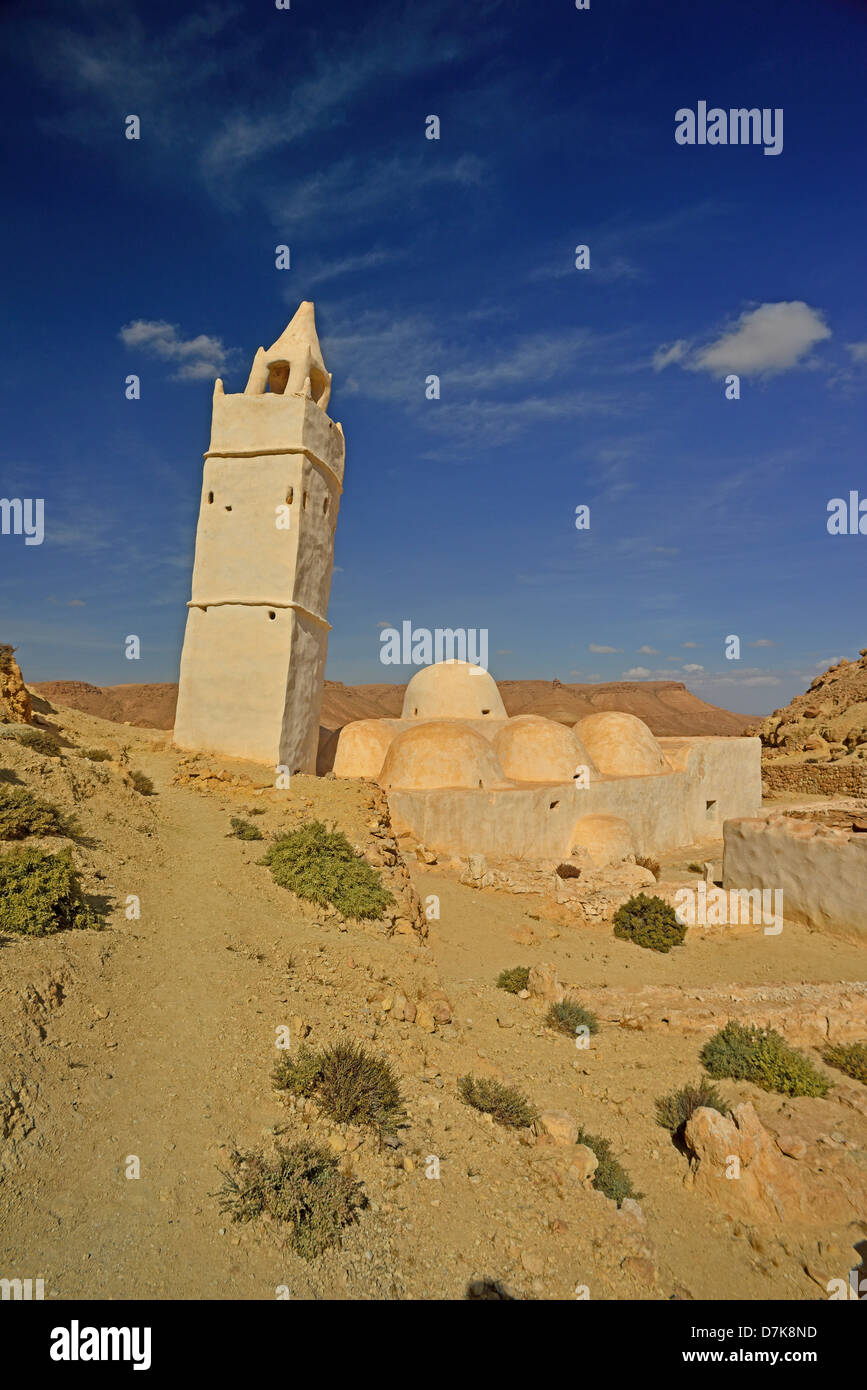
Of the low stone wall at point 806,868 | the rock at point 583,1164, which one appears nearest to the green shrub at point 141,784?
the rock at point 583,1164

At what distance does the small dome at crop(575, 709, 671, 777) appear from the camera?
17969mm

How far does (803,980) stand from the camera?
31.4 feet

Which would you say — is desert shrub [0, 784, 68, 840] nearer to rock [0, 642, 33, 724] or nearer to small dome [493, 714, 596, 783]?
rock [0, 642, 33, 724]

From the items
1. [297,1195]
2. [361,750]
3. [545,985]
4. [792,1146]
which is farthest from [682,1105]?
[361,750]

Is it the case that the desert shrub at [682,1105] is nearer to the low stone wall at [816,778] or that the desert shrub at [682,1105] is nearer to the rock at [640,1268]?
the rock at [640,1268]

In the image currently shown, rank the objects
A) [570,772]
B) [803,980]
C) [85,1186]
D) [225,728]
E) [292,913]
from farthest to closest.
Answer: [570,772] → [225,728] → [803,980] → [292,913] → [85,1186]

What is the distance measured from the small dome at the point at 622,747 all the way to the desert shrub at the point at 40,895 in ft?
45.5

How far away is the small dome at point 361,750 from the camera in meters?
16.5

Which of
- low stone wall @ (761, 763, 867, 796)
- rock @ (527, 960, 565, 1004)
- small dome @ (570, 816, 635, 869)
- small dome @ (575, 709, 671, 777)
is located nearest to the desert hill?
low stone wall @ (761, 763, 867, 796)
